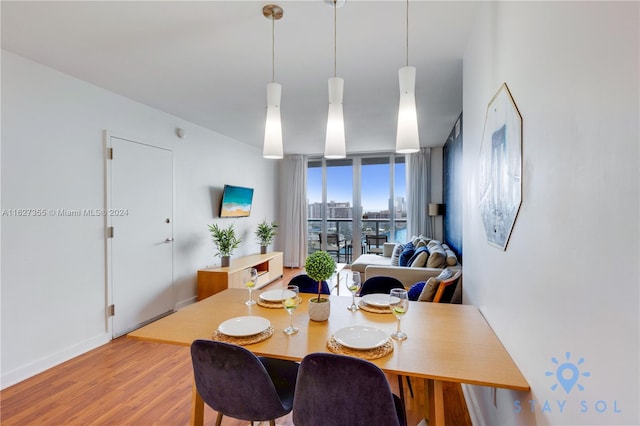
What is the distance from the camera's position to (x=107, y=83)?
296 centimetres

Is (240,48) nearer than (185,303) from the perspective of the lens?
Yes

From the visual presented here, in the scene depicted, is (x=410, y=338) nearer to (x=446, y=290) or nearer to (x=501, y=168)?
(x=501, y=168)

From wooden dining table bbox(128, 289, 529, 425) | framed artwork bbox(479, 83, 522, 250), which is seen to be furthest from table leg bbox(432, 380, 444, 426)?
framed artwork bbox(479, 83, 522, 250)

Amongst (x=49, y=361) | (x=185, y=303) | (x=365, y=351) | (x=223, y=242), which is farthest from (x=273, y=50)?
(x=185, y=303)

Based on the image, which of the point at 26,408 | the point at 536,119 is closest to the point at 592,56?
the point at 536,119

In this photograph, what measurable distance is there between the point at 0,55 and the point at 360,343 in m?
3.24

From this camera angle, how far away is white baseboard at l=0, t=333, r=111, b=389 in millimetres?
2342

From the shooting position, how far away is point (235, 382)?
4.16 ft

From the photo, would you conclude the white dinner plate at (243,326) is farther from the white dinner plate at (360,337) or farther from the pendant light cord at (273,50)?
the pendant light cord at (273,50)

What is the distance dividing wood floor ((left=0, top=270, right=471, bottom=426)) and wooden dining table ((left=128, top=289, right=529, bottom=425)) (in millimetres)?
→ 572

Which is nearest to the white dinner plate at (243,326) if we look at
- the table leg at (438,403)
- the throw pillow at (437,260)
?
the table leg at (438,403)

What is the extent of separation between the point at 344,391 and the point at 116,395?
2057 millimetres

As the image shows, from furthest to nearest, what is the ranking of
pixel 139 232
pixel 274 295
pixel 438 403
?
pixel 139 232, pixel 274 295, pixel 438 403

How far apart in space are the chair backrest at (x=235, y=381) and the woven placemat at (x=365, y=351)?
292 mm
